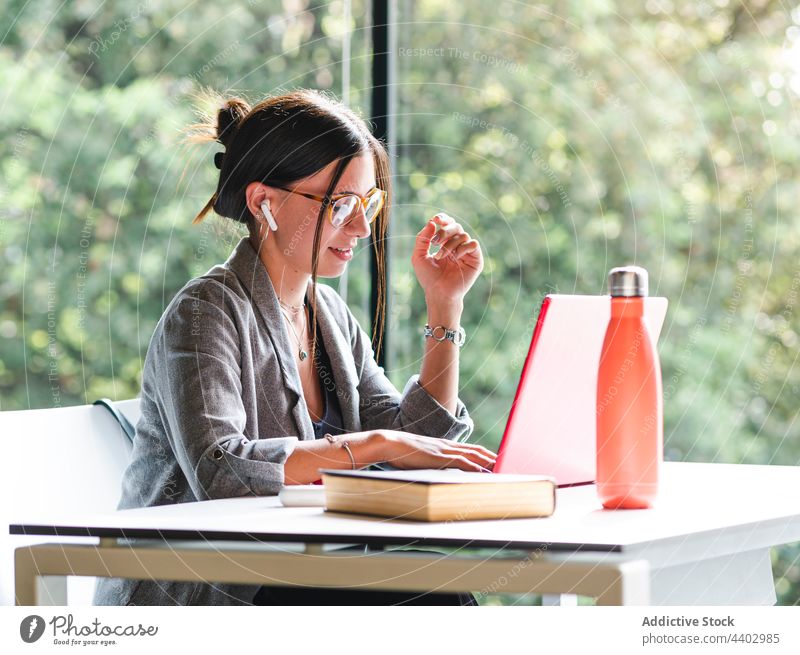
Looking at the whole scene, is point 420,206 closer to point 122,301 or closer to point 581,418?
point 122,301

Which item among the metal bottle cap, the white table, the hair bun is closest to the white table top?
the white table

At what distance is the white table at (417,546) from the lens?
32.4 inches

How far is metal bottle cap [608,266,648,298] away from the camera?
1035mm

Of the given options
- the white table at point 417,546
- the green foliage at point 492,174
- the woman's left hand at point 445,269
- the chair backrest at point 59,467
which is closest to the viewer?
the white table at point 417,546

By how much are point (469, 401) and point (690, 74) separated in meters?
0.92

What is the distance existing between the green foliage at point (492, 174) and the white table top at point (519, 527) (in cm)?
127

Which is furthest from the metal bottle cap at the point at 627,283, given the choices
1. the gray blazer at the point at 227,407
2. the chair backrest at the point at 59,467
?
the chair backrest at the point at 59,467

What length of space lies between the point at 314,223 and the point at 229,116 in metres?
0.21

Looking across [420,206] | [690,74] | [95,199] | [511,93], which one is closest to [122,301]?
[95,199]

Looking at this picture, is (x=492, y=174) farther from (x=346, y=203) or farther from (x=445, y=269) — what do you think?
(x=346, y=203)

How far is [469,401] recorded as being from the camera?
8.63ft

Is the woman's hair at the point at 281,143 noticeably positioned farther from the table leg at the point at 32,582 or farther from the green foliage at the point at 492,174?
the green foliage at the point at 492,174

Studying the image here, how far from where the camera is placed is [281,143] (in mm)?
1461
